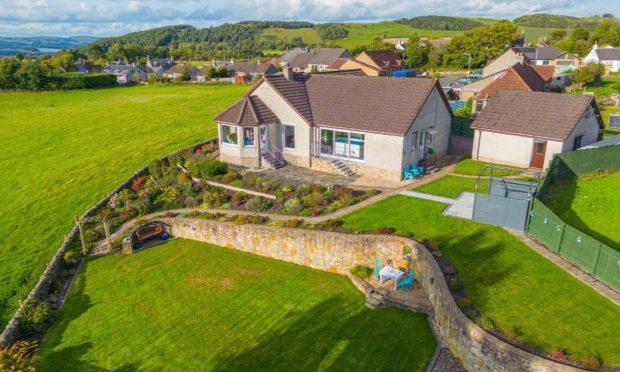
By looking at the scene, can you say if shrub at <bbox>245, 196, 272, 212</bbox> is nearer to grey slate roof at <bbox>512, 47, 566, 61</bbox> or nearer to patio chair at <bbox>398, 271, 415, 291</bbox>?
patio chair at <bbox>398, 271, 415, 291</bbox>

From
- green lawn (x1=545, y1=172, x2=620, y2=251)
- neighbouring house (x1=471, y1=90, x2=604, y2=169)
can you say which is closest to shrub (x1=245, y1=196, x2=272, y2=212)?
green lawn (x1=545, y1=172, x2=620, y2=251)

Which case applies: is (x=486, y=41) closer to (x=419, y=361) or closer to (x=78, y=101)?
(x=78, y=101)

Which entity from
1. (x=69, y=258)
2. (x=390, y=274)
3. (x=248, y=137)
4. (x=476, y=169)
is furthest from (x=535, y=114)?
(x=69, y=258)

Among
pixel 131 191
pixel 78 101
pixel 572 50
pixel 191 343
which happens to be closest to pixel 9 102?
pixel 78 101

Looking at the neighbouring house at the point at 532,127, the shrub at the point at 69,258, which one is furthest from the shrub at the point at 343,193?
the shrub at the point at 69,258

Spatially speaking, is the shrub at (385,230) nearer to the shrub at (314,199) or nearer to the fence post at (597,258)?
the shrub at (314,199)

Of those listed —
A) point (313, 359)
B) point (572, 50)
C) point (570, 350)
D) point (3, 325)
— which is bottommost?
point (3, 325)
